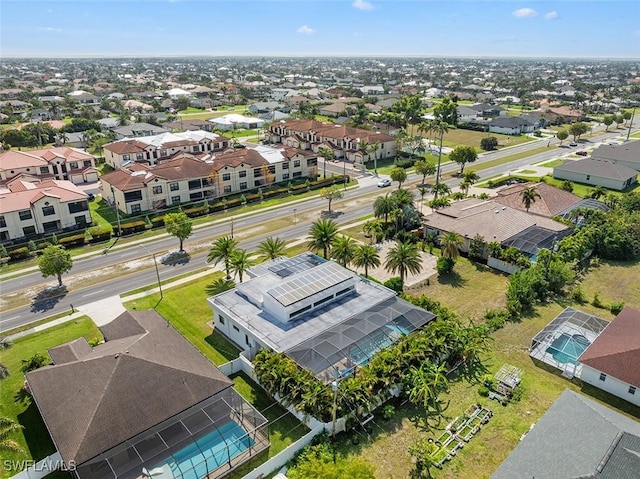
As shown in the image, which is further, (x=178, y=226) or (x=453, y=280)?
(x=178, y=226)

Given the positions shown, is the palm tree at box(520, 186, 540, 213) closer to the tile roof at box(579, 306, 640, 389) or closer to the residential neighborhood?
the residential neighborhood

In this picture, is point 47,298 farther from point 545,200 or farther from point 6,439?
point 545,200

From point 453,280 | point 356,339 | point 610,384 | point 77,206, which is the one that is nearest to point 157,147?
point 77,206

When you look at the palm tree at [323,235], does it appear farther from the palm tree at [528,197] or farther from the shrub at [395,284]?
the palm tree at [528,197]

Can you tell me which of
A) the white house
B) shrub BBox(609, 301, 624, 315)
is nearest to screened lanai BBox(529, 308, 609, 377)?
the white house

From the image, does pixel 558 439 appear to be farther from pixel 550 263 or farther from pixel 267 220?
pixel 267 220

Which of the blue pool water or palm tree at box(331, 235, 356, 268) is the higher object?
palm tree at box(331, 235, 356, 268)
